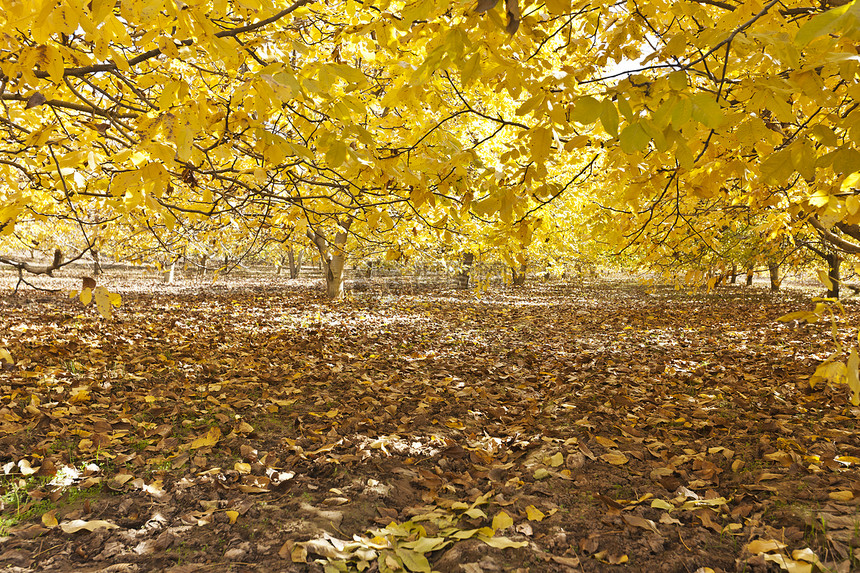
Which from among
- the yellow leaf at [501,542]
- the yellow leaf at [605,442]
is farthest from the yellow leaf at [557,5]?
the yellow leaf at [605,442]

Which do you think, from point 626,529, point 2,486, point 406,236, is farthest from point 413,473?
point 406,236

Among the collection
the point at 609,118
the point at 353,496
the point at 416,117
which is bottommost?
the point at 353,496

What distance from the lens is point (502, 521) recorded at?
7.76ft

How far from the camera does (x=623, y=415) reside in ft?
13.1

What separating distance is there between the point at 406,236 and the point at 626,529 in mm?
7304

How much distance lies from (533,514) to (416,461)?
100cm

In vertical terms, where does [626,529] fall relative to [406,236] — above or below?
below

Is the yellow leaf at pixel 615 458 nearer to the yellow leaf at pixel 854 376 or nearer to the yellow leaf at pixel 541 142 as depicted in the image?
the yellow leaf at pixel 854 376

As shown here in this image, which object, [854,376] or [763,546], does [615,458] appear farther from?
[854,376]

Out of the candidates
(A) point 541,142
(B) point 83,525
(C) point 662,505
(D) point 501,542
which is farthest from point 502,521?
(B) point 83,525

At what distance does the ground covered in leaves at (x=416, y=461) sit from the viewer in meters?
2.16

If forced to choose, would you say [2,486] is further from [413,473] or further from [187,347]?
[187,347]

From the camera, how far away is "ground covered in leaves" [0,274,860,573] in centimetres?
216

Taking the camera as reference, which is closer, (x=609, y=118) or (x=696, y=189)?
(x=609, y=118)
